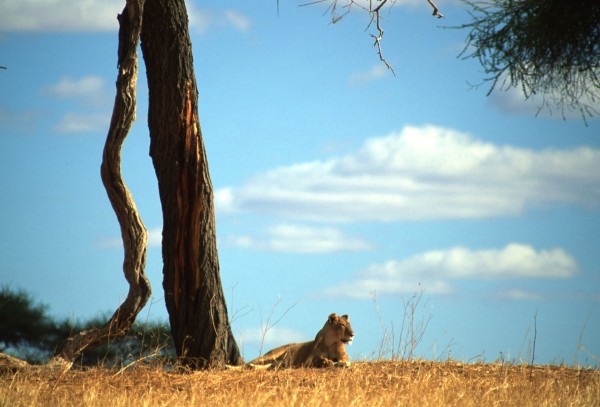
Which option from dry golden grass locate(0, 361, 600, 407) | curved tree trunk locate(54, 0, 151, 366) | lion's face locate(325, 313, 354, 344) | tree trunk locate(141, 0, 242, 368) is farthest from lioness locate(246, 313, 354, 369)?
curved tree trunk locate(54, 0, 151, 366)

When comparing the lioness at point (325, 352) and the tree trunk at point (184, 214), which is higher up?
the tree trunk at point (184, 214)

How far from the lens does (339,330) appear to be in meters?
9.07

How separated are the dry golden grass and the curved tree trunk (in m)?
0.59

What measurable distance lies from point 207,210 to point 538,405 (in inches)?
162

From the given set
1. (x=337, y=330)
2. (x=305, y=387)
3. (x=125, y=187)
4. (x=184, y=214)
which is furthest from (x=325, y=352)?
(x=125, y=187)

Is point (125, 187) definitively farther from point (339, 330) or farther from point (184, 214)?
point (339, 330)

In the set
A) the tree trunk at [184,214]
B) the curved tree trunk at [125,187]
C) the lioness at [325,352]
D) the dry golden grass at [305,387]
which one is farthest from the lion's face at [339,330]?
the curved tree trunk at [125,187]

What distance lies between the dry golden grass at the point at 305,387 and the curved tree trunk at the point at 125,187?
59cm

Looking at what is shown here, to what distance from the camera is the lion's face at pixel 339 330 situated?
9055mm

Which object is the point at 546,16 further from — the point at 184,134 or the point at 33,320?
the point at 33,320

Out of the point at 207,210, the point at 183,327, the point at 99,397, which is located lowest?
the point at 99,397

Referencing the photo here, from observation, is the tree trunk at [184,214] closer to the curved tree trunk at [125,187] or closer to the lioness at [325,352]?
the curved tree trunk at [125,187]

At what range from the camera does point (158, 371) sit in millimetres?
8164

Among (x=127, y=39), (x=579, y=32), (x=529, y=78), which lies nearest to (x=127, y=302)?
(x=127, y=39)
